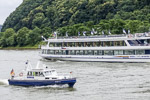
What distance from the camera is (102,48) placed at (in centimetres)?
7869

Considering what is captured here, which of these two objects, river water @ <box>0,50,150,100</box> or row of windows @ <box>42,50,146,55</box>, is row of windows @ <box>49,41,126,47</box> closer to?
row of windows @ <box>42,50,146,55</box>

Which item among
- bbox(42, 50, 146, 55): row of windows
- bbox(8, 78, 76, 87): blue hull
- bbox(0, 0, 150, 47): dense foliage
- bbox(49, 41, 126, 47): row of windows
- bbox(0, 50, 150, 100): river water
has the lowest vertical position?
bbox(0, 50, 150, 100): river water

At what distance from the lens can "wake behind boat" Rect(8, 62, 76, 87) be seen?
47.2 meters

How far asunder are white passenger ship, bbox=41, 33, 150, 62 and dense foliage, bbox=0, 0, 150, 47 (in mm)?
43658

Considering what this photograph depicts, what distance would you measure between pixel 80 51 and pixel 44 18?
11072cm

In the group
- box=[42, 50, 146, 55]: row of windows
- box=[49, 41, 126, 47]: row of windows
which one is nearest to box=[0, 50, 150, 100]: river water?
box=[42, 50, 146, 55]: row of windows

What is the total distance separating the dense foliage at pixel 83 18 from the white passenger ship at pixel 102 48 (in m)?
43.7

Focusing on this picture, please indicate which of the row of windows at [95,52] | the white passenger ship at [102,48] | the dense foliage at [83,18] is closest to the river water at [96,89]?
the white passenger ship at [102,48]

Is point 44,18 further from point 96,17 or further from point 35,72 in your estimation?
point 35,72

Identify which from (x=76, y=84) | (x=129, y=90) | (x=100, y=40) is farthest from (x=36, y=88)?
(x=100, y=40)

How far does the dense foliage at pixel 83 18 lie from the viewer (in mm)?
136625

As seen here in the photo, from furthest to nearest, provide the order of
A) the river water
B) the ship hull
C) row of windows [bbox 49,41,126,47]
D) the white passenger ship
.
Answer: row of windows [bbox 49,41,126,47] → the white passenger ship → the ship hull → the river water

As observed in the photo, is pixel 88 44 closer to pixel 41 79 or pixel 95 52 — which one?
pixel 95 52

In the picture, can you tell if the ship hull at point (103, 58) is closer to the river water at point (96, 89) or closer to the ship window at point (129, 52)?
the ship window at point (129, 52)
